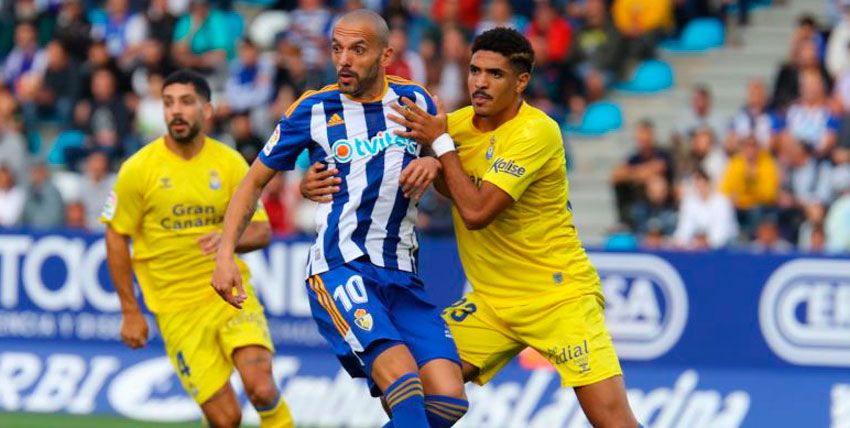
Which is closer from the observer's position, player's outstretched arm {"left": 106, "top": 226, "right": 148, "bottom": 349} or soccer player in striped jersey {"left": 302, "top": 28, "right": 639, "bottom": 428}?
soccer player in striped jersey {"left": 302, "top": 28, "right": 639, "bottom": 428}

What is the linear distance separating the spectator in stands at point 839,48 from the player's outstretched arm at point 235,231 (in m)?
10.5

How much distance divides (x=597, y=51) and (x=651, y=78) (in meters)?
0.72

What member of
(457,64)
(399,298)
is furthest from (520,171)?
(457,64)

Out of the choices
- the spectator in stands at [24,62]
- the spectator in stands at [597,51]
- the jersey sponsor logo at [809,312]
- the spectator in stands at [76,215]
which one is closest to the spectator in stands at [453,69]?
the spectator in stands at [597,51]

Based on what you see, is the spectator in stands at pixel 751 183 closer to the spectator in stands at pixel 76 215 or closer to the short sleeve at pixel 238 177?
the spectator in stands at pixel 76 215

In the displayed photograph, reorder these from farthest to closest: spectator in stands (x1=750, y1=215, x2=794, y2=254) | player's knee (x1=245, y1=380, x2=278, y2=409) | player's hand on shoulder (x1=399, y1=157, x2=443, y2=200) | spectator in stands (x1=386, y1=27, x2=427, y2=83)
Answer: spectator in stands (x1=386, y1=27, x2=427, y2=83) < spectator in stands (x1=750, y1=215, x2=794, y2=254) < player's knee (x1=245, y1=380, x2=278, y2=409) < player's hand on shoulder (x1=399, y1=157, x2=443, y2=200)

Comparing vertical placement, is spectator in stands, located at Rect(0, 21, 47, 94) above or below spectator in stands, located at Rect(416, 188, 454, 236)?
above

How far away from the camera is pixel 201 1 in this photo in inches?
899

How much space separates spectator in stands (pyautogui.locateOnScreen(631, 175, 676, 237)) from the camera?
17766 millimetres

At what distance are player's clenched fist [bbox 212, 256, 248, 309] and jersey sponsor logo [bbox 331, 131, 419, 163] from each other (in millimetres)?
813

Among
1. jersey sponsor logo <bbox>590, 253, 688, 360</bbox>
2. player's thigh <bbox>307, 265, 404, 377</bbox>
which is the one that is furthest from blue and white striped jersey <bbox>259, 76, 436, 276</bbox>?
jersey sponsor logo <bbox>590, 253, 688, 360</bbox>

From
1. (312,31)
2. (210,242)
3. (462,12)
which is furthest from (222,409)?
(462,12)

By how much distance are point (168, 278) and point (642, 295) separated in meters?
4.93

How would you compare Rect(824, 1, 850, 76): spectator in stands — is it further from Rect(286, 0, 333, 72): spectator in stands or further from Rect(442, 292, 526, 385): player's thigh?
Rect(442, 292, 526, 385): player's thigh
